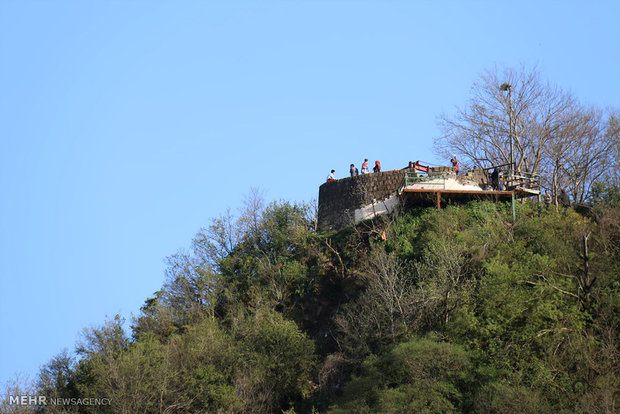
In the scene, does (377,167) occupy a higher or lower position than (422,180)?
higher

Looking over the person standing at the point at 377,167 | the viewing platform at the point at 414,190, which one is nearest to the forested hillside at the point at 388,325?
the viewing platform at the point at 414,190

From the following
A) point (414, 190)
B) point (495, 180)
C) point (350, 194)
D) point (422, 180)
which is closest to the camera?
point (414, 190)

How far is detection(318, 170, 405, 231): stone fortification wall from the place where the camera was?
41.7 m

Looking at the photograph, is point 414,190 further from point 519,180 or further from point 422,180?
point 519,180

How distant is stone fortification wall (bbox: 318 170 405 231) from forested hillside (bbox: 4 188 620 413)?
1.07 metres

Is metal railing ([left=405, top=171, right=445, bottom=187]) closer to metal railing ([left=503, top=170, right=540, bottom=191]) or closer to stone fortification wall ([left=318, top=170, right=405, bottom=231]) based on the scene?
stone fortification wall ([left=318, top=170, right=405, bottom=231])

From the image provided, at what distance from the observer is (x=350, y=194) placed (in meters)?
42.9

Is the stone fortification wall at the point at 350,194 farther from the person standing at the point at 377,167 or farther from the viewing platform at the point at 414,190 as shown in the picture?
the person standing at the point at 377,167

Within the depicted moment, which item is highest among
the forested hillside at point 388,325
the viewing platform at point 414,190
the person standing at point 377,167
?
the person standing at point 377,167

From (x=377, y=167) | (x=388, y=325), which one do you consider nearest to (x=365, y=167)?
(x=377, y=167)

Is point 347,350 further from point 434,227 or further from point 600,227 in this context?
point 600,227

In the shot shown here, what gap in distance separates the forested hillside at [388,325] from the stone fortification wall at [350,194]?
1.07 meters

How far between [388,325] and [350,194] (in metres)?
9.84

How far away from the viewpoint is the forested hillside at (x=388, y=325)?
30.2 meters
